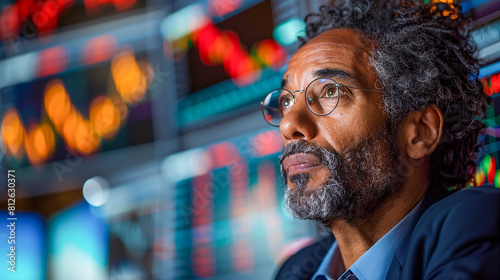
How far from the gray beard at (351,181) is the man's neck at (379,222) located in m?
0.02

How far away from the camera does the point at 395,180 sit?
3.78 feet

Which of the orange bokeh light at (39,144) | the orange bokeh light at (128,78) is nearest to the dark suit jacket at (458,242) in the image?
the orange bokeh light at (128,78)

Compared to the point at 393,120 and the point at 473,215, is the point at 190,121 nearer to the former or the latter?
the point at 393,120

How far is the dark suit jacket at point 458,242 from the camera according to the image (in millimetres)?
767

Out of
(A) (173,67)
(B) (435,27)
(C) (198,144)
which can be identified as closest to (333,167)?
(B) (435,27)

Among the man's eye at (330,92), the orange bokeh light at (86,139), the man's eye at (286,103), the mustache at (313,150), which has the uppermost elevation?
the orange bokeh light at (86,139)

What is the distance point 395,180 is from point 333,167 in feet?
0.55

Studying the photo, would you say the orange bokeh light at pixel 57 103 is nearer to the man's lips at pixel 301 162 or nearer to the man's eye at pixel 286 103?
the man's eye at pixel 286 103

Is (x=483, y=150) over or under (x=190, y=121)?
under

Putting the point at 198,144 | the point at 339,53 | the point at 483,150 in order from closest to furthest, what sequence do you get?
the point at 339,53 → the point at 483,150 → the point at 198,144

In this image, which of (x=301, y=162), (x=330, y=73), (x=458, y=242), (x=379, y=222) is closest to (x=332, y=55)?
(x=330, y=73)

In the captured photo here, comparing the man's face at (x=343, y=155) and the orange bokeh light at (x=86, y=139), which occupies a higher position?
the orange bokeh light at (x=86, y=139)

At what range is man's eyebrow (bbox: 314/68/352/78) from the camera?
1182 millimetres

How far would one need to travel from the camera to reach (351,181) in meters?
1.13
